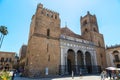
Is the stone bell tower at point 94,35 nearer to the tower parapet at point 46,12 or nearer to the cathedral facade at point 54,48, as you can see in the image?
the cathedral facade at point 54,48

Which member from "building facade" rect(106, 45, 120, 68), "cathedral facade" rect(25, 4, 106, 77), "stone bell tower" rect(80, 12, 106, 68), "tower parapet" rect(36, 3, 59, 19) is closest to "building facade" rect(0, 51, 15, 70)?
"cathedral facade" rect(25, 4, 106, 77)

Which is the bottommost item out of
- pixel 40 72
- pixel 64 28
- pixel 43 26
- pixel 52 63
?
pixel 40 72

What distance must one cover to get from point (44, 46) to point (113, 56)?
22.2m

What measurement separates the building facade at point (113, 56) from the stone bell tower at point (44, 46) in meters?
18.4

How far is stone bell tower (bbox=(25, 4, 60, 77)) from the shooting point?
18.1 meters

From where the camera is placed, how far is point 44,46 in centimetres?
1997

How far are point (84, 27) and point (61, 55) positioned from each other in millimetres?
15835

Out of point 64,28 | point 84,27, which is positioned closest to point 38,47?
point 64,28

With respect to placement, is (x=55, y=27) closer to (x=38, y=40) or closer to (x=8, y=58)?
(x=38, y=40)

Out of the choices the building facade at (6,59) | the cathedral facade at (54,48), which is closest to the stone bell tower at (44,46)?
the cathedral facade at (54,48)

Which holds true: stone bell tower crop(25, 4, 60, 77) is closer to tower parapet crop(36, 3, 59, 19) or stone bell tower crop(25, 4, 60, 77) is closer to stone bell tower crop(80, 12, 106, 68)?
tower parapet crop(36, 3, 59, 19)

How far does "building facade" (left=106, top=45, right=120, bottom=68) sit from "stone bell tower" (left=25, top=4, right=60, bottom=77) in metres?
18.4

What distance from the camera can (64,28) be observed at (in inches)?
1184

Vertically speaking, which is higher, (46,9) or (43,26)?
(46,9)
